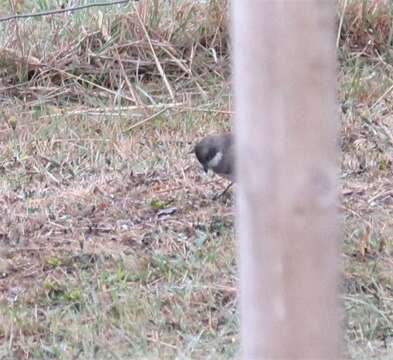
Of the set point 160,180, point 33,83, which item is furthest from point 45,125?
point 160,180

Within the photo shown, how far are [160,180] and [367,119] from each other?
61.8 inches

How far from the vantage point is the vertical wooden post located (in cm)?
184

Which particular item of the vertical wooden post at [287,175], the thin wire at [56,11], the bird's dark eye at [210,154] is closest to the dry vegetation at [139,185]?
the thin wire at [56,11]

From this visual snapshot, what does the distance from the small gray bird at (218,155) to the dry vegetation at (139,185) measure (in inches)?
8.7

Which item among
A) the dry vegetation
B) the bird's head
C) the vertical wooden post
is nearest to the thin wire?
the dry vegetation

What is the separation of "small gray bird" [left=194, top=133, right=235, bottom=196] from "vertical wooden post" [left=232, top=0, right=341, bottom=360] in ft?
12.3

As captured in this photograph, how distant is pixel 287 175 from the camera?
187cm

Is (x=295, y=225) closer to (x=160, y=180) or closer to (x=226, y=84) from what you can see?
(x=160, y=180)

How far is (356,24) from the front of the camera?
28.1ft

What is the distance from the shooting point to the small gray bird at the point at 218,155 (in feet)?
18.8

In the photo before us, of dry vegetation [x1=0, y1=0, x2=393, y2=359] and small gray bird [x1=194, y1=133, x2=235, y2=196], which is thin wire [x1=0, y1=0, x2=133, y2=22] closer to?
dry vegetation [x1=0, y1=0, x2=393, y2=359]

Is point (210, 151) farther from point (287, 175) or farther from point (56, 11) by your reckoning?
point (287, 175)

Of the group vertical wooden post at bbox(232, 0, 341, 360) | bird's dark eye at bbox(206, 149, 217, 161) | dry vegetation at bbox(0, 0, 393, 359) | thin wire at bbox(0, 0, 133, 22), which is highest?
vertical wooden post at bbox(232, 0, 341, 360)

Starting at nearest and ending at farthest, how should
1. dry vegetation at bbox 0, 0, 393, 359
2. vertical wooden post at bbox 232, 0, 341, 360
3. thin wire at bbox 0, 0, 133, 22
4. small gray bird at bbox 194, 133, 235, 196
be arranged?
vertical wooden post at bbox 232, 0, 341, 360 → dry vegetation at bbox 0, 0, 393, 359 → small gray bird at bbox 194, 133, 235, 196 → thin wire at bbox 0, 0, 133, 22
